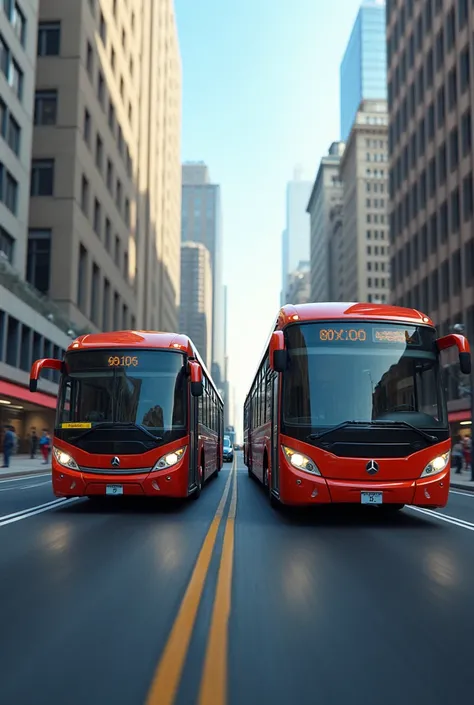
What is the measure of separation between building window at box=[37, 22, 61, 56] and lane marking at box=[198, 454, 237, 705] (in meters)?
48.5

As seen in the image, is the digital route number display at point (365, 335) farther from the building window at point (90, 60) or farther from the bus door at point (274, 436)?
the building window at point (90, 60)

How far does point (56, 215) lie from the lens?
47031mm

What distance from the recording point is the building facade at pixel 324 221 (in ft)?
519

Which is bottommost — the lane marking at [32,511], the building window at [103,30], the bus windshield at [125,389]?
the lane marking at [32,511]

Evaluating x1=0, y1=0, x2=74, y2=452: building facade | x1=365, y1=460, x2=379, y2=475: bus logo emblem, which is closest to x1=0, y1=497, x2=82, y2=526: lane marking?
x1=365, y1=460, x2=379, y2=475: bus logo emblem

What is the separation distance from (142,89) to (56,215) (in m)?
33.6

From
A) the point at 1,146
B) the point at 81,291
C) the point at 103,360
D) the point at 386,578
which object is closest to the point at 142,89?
the point at 81,291

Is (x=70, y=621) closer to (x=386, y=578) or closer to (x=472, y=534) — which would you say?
(x=386, y=578)

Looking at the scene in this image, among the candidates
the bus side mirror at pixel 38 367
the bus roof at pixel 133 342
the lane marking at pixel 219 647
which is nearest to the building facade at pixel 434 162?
the bus roof at pixel 133 342

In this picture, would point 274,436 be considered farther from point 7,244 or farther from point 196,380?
point 7,244

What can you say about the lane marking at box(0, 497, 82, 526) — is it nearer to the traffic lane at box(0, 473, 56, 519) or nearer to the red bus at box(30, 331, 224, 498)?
the traffic lane at box(0, 473, 56, 519)

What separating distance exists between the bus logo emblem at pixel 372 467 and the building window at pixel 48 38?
46.4 metres

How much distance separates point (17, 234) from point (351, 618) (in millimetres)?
38266

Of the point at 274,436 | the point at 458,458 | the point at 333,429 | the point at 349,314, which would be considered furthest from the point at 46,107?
the point at 333,429
